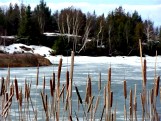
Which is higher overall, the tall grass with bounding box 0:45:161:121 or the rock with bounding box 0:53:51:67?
the tall grass with bounding box 0:45:161:121

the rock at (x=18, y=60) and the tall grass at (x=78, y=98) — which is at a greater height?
the tall grass at (x=78, y=98)

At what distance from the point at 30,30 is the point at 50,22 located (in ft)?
42.9

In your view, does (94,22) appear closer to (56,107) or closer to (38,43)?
(38,43)

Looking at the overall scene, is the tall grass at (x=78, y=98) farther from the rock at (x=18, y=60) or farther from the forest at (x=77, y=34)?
the forest at (x=77, y=34)

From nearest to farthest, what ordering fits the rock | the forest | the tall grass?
the tall grass
the rock
the forest

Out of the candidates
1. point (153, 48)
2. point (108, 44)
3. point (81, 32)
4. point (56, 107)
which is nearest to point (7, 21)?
point (81, 32)

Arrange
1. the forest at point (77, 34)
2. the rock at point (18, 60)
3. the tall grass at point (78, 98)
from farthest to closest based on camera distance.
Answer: the forest at point (77, 34)
the rock at point (18, 60)
the tall grass at point (78, 98)

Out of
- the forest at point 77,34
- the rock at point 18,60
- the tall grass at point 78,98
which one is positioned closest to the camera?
Result: the tall grass at point 78,98

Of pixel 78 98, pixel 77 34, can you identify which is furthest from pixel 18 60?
pixel 77 34

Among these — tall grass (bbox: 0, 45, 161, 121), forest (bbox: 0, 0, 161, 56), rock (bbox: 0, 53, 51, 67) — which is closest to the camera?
tall grass (bbox: 0, 45, 161, 121)

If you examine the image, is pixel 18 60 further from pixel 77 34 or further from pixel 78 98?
pixel 77 34

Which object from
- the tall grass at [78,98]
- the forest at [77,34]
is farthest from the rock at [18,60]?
the tall grass at [78,98]

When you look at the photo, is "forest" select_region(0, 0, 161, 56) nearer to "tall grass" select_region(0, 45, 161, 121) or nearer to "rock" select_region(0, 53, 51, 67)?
"rock" select_region(0, 53, 51, 67)

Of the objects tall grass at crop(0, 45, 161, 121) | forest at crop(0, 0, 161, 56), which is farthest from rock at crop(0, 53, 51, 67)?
tall grass at crop(0, 45, 161, 121)
